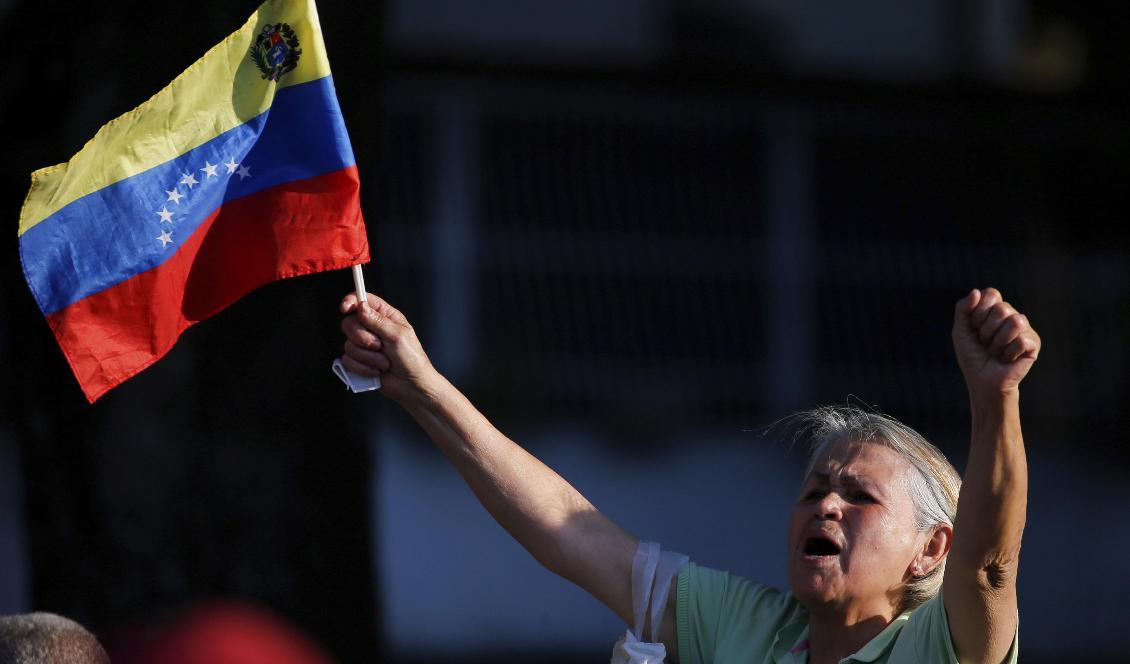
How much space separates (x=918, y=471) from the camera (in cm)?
318

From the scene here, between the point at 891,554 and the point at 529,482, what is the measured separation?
0.69 meters

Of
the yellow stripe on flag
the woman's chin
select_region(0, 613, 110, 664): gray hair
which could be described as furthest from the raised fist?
select_region(0, 613, 110, 664): gray hair

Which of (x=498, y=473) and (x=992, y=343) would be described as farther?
(x=498, y=473)

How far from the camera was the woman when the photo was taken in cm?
276

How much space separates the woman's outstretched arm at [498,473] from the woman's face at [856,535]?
0.36 m

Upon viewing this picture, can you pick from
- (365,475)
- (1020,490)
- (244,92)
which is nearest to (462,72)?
(365,475)

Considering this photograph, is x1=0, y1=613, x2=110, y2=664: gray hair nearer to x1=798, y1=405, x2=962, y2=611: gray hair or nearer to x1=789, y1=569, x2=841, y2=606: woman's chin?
x1=789, y1=569, x2=841, y2=606: woman's chin

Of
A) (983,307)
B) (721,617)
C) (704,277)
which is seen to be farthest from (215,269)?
(704,277)

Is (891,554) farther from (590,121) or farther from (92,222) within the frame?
(590,121)

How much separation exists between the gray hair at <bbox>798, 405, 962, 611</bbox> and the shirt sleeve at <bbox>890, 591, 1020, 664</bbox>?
0.57 feet

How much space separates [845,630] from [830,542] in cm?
16

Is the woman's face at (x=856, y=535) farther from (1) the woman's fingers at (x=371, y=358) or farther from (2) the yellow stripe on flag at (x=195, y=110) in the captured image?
(2) the yellow stripe on flag at (x=195, y=110)

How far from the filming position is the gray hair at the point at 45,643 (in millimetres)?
2850

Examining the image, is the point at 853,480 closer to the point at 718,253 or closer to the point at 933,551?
the point at 933,551
